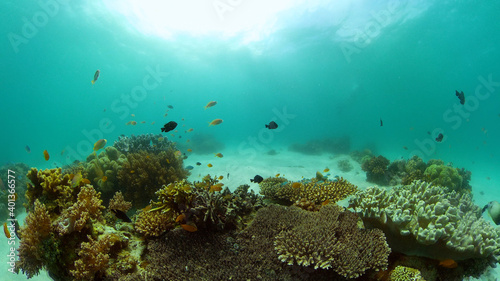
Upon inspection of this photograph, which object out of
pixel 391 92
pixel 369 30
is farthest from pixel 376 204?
pixel 391 92

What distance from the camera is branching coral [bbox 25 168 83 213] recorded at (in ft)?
13.4

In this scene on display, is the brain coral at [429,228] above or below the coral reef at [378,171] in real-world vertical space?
below

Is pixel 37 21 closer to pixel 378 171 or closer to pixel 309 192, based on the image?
pixel 309 192

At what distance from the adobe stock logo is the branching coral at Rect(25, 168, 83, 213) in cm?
3056

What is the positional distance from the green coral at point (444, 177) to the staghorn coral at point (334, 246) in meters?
8.27

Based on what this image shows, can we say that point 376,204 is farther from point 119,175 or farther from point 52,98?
point 52,98

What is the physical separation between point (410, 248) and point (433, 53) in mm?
60427

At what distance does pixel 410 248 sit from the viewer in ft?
11.5

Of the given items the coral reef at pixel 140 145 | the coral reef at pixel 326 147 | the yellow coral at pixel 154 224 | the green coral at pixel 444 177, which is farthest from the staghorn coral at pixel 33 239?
the coral reef at pixel 326 147

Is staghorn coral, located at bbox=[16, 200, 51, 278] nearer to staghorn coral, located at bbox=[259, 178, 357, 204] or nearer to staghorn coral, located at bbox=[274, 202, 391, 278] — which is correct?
staghorn coral, located at bbox=[274, 202, 391, 278]
